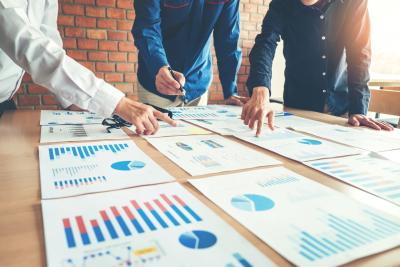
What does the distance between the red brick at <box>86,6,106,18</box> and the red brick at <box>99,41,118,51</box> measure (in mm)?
208

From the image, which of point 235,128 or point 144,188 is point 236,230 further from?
point 235,128

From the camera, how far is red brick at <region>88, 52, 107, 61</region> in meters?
2.68

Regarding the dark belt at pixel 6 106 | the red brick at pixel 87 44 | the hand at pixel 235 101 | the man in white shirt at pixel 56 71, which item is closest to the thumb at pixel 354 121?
the hand at pixel 235 101

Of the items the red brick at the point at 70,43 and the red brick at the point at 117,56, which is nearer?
the red brick at the point at 70,43

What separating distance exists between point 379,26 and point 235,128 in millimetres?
3563

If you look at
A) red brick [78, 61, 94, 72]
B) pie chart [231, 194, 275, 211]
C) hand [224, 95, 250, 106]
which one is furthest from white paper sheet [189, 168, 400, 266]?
red brick [78, 61, 94, 72]

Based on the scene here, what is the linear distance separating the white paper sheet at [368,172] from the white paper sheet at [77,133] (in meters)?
0.51

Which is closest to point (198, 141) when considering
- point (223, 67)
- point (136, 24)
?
point (136, 24)

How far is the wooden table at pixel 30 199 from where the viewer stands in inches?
14.5

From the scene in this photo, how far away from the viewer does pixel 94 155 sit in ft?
2.31

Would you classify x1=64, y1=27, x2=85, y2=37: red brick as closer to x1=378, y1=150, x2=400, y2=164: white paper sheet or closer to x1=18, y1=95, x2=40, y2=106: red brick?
x1=18, y1=95, x2=40, y2=106: red brick

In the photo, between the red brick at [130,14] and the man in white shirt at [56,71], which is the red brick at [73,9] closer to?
the red brick at [130,14]

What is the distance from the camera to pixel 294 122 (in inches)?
46.2

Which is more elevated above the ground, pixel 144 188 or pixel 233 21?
pixel 233 21
